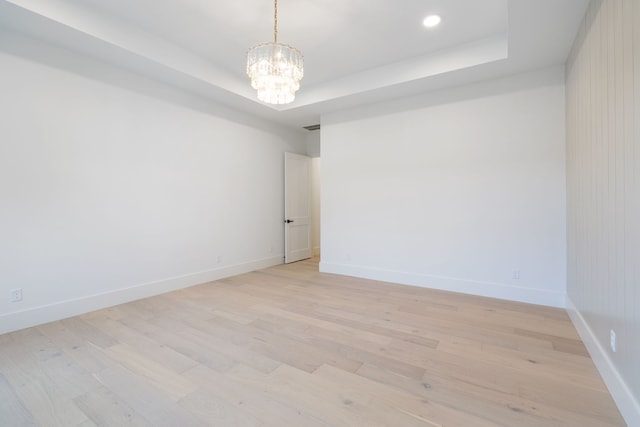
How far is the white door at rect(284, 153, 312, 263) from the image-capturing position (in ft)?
20.2

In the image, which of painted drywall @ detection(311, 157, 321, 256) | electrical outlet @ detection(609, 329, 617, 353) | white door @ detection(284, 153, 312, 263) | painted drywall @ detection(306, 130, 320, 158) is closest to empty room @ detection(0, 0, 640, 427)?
electrical outlet @ detection(609, 329, 617, 353)

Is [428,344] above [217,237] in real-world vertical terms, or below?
below

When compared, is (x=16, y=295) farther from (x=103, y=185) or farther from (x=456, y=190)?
(x=456, y=190)

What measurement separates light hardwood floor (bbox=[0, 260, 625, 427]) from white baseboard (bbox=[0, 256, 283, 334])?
13 centimetres

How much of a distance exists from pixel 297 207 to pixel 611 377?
5.34m

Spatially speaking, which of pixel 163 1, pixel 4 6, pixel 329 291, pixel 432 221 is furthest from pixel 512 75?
pixel 4 6

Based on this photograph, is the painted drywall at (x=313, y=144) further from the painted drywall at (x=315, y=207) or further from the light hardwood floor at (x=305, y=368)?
the light hardwood floor at (x=305, y=368)

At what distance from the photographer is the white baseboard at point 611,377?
5.07 ft

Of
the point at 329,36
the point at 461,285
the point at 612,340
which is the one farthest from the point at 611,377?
the point at 329,36

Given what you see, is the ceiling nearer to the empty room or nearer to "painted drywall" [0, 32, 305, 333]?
the empty room

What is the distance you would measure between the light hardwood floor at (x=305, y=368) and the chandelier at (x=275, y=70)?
2339 millimetres

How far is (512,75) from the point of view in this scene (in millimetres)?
3721

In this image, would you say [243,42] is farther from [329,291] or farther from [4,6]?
[329,291]

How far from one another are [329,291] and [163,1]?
3.87 meters
